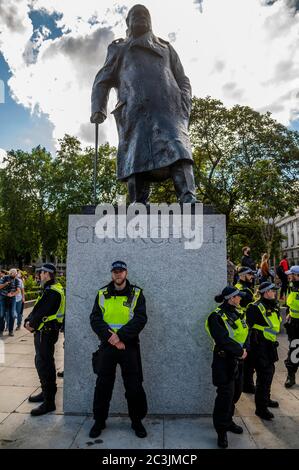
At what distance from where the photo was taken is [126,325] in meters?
3.62

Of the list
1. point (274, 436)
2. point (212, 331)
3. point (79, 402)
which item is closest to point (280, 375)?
point (274, 436)

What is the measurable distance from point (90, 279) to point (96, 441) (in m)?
1.74

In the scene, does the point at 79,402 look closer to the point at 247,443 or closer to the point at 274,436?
the point at 247,443

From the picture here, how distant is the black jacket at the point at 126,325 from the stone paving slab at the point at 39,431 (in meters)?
1.03

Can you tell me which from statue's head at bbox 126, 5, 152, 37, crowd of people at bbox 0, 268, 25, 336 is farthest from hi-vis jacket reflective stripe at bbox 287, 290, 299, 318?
crowd of people at bbox 0, 268, 25, 336

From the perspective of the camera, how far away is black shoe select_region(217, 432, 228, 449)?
11.2 feet

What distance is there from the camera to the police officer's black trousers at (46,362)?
426cm

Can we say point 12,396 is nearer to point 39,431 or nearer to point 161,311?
point 39,431

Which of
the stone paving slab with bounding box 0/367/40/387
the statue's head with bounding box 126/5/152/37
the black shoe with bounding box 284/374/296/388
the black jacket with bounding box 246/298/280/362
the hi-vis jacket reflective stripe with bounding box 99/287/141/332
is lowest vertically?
the stone paving slab with bounding box 0/367/40/387

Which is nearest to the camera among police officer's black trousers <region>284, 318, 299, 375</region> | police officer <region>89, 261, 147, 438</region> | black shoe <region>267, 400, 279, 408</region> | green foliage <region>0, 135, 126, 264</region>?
police officer <region>89, 261, 147, 438</region>

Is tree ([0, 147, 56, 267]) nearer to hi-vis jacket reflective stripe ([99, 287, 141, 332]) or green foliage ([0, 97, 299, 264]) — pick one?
green foliage ([0, 97, 299, 264])

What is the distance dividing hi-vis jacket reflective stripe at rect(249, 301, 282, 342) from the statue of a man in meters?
1.69

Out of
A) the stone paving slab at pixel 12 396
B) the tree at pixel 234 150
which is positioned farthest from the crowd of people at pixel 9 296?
the tree at pixel 234 150

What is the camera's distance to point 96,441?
11.5 ft
